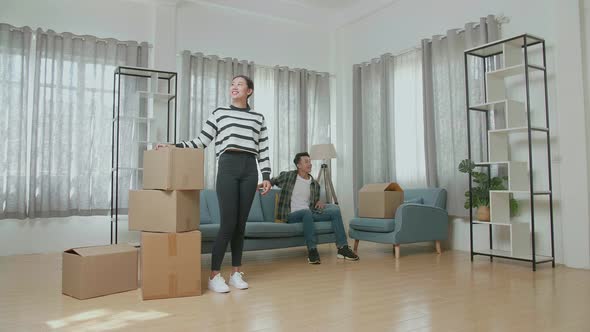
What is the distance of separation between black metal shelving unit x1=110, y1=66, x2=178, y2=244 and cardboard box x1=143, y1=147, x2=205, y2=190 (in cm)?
207

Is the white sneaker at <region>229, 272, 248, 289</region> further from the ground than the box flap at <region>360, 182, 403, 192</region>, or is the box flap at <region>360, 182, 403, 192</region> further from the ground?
the box flap at <region>360, 182, 403, 192</region>

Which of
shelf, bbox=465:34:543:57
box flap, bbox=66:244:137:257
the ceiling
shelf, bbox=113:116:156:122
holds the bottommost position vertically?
box flap, bbox=66:244:137:257

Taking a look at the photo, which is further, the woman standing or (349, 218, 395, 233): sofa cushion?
(349, 218, 395, 233): sofa cushion

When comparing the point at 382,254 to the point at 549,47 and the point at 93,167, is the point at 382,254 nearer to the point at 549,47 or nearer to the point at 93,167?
the point at 549,47

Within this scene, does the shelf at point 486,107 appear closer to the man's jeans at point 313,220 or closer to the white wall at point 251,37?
the man's jeans at point 313,220

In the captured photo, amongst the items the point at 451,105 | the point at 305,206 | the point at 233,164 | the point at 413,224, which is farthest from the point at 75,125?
the point at 451,105

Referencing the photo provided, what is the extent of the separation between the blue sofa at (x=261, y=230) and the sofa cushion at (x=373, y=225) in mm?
328

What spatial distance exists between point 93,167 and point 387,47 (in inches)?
147

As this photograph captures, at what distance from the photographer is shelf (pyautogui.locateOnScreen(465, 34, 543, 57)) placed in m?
3.87

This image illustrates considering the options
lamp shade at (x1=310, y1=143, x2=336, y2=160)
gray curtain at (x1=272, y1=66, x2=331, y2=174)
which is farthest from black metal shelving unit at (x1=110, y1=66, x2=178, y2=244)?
lamp shade at (x1=310, y1=143, x2=336, y2=160)

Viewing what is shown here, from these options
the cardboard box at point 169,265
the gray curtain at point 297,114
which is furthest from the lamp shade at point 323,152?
the cardboard box at point 169,265

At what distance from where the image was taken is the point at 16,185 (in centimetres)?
452

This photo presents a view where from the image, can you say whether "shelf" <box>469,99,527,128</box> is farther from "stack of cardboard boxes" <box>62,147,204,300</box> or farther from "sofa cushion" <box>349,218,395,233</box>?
"stack of cardboard boxes" <box>62,147,204,300</box>

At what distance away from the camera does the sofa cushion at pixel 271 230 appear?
407 cm
